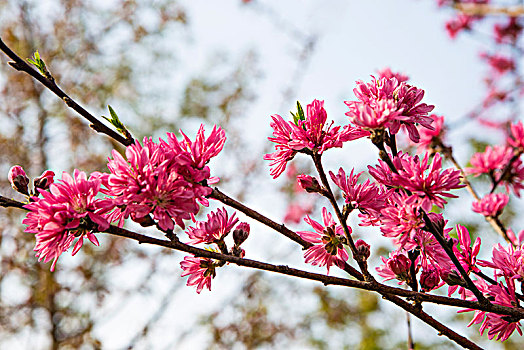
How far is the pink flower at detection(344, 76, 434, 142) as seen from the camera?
1022 millimetres

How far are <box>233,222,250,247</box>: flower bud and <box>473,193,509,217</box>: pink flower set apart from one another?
0.95 meters

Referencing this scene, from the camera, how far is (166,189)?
1027 millimetres

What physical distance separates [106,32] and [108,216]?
4.40 m

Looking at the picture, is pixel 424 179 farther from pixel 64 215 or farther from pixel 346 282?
pixel 64 215

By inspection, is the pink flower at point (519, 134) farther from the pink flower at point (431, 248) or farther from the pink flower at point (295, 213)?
the pink flower at point (295, 213)

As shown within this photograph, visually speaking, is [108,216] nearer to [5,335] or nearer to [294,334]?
[5,335]

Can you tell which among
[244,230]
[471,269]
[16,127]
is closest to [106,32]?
[16,127]

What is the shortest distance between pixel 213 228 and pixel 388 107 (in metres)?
0.52

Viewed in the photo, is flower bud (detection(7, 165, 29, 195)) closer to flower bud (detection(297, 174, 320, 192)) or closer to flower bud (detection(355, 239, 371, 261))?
flower bud (detection(297, 174, 320, 192))

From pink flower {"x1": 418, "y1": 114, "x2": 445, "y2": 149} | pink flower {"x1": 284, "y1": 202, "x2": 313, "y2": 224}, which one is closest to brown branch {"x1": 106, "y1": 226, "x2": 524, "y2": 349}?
pink flower {"x1": 418, "y1": 114, "x2": 445, "y2": 149}

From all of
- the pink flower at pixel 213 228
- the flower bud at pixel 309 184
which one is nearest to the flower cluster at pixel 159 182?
the pink flower at pixel 213 228

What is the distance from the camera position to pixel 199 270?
1.21 meters

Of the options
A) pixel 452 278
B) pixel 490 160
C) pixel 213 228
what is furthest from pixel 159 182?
pixel 490 160

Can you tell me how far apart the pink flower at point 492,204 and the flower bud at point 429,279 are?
0.69m
